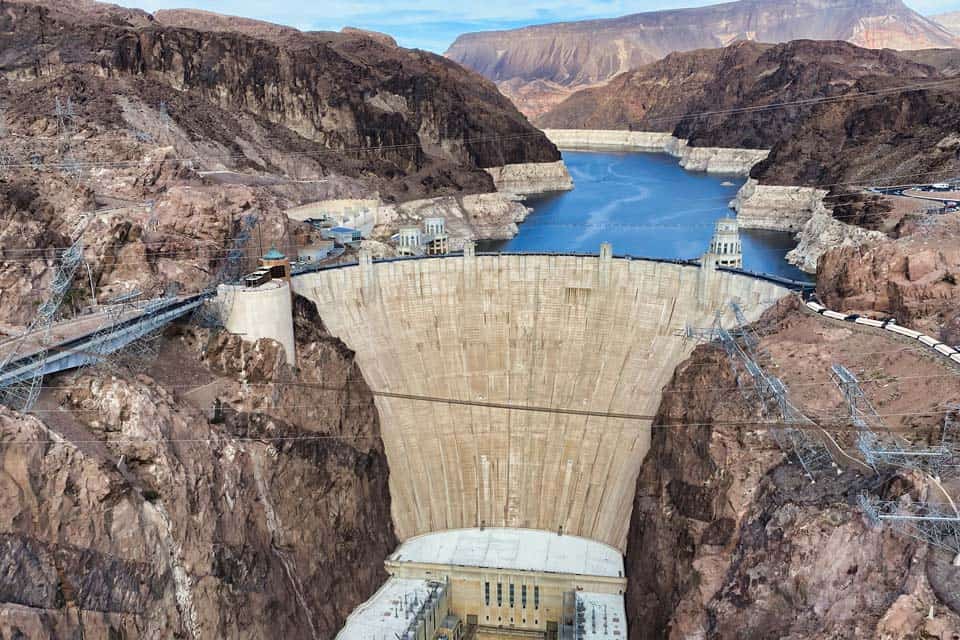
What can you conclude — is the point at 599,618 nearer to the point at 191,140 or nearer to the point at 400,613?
the point at 400,613

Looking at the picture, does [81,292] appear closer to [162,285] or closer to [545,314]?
[162,285]

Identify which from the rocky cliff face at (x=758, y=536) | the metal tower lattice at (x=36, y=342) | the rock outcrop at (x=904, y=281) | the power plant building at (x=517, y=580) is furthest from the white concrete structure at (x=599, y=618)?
the metal tower lattice at (x=36, y=342)

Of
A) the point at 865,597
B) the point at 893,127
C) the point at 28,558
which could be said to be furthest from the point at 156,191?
the point at 893,127

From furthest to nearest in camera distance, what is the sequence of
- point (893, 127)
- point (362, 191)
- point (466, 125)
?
point (466, 125), point (893, 127), point (362, 191)

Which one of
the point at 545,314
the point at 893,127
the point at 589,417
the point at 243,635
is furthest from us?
the point at 893,127

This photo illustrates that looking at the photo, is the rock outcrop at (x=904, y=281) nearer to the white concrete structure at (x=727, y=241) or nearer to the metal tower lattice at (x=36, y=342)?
the white concrete structure at (x=727, y=241)

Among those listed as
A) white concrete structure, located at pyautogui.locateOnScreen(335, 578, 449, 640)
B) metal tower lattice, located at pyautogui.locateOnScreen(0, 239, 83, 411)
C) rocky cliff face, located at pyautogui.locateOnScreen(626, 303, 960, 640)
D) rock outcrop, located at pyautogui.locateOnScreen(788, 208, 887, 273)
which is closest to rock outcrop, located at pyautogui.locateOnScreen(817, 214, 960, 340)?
rocky cliff face, located at pyautogui.locateOnScreen(626, 303, 960, 640)
